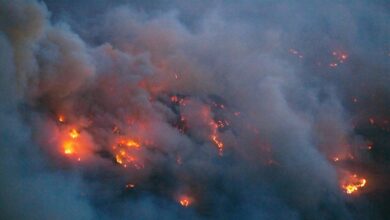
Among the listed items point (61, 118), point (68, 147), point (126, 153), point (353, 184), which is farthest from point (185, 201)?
point (353, 184)

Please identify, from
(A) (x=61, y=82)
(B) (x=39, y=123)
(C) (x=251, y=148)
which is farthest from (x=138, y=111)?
(C) (x=251, y=148)

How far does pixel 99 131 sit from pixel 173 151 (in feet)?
13.0

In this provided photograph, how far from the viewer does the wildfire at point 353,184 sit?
728 inches

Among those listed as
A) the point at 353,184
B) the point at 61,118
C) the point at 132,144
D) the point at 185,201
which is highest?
the point at 61,118

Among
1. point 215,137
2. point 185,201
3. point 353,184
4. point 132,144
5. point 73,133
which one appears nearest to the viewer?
point 185,201

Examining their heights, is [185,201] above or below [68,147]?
below

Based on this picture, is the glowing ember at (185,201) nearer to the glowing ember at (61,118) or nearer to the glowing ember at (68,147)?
the glowing ember at (68,147)

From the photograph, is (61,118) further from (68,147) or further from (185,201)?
(185,201)

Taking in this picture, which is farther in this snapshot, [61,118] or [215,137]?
[215,137]

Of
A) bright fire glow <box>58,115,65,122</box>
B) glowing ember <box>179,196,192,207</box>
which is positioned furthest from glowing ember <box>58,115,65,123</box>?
glowing ember <box>179,196,192,207</box>

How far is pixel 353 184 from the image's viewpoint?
18734mm

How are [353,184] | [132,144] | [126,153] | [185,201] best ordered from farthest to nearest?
[353,184] → [132,144] → [126,153] → [185,201]

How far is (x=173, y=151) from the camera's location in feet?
57.7

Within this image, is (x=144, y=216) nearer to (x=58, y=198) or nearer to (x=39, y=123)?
(x=58, y=198)
